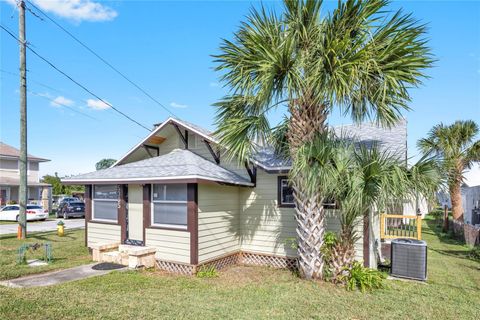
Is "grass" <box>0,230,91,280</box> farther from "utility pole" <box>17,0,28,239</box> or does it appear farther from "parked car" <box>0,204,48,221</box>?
"parked car" <box>0,204,48,221</box>

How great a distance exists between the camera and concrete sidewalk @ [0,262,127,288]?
6602 millimetres

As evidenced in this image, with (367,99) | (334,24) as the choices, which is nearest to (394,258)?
(367,99)

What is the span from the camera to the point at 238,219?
30.5 ft

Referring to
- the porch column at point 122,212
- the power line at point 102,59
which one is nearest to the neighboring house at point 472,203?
the power line at point 102,59

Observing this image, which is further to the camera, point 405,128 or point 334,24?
point 405,128

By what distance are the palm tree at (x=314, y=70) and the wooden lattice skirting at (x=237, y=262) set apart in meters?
1.34

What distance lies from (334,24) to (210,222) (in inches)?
224

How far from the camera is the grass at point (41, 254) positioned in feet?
25.4

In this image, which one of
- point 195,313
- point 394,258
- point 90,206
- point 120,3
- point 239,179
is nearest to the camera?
point 195,313

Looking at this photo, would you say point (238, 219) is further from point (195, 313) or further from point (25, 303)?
point (25, 303)

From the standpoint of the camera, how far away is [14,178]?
28047mm

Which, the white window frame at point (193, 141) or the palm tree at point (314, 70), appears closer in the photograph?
the palm tree at point (314, 70)

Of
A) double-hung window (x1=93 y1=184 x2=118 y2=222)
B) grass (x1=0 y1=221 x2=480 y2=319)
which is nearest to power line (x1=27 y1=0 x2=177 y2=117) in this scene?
double-hung window (x1=93 y1=184 x2=118 y2=222)

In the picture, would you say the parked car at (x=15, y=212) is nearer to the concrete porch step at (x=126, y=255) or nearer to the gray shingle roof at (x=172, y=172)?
the gray shingle roof at (x=172, y=172)
